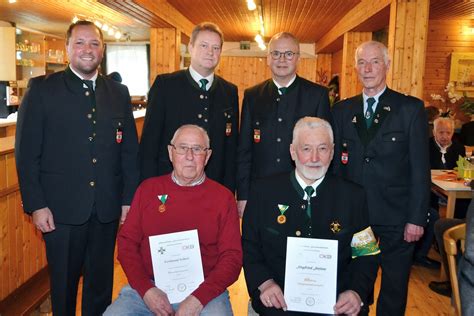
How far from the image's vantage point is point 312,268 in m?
1.91

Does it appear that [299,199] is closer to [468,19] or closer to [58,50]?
[468,19]

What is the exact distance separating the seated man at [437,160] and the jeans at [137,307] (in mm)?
2944

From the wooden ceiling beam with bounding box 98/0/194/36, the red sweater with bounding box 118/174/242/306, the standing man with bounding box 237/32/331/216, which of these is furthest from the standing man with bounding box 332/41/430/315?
the wooden ceiling beam with bounding box 98/0/194/36

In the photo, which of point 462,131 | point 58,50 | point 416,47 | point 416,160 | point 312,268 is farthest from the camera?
point 58,50

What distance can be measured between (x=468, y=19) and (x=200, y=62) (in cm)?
729

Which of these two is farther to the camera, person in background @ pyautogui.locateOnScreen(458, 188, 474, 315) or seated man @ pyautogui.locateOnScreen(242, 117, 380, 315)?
seated man @ pyautogui.locateOnScreen(242, 117, 380, 315)

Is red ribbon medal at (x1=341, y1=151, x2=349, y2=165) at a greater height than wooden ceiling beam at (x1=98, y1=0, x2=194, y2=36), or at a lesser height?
lesser

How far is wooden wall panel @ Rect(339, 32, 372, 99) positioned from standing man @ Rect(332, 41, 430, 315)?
21.9 ft

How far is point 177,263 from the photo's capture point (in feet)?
6.84

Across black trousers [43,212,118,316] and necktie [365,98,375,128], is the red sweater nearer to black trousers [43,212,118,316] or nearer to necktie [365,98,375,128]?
black trousers [43,212,118,316]

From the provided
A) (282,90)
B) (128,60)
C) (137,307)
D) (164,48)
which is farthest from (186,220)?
(128,60)

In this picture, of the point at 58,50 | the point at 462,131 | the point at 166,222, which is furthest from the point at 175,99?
the point at 58,50

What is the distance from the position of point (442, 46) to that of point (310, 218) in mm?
7661

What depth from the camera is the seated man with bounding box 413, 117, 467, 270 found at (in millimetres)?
4492
